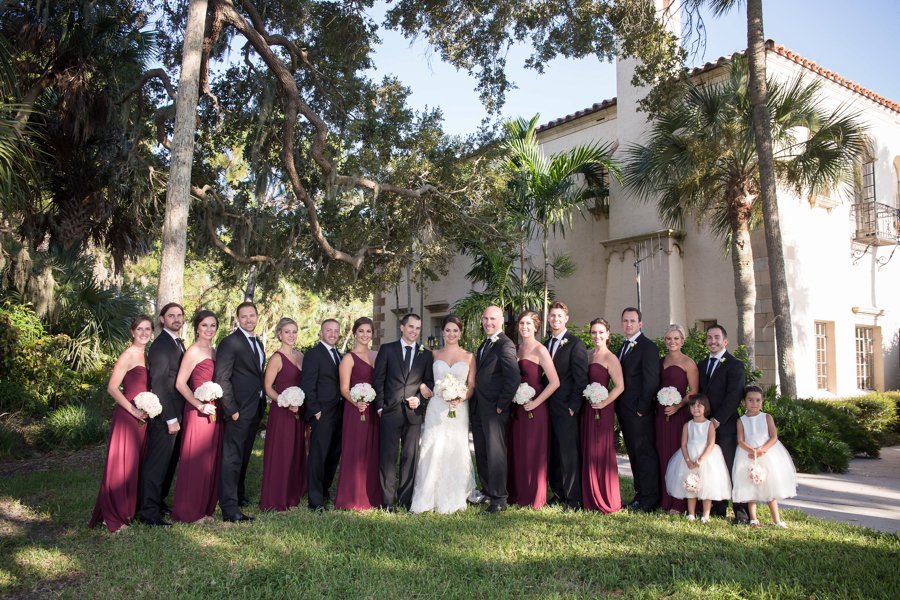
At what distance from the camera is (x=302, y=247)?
54.3 ft

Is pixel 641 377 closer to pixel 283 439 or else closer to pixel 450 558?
pixel 450 558

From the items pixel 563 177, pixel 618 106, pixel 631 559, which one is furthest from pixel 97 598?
pixel 618 106

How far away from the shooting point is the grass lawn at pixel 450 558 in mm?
4734

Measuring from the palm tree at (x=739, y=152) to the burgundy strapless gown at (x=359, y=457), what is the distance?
7.45 m

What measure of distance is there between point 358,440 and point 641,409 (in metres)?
2.95

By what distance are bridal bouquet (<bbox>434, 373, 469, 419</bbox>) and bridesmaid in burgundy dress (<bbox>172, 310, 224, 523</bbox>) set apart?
86.5 inches

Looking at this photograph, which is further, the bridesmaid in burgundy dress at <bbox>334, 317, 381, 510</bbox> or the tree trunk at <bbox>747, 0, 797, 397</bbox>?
the tree trunk at <bbox>747, 0, 797, 397</bbox>

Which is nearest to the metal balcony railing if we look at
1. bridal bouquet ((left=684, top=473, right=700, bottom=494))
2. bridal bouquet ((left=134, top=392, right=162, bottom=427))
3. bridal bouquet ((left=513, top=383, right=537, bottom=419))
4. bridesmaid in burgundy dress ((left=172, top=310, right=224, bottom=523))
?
bridal bouquet ((left=684, top=473, right=700, bottom=494))

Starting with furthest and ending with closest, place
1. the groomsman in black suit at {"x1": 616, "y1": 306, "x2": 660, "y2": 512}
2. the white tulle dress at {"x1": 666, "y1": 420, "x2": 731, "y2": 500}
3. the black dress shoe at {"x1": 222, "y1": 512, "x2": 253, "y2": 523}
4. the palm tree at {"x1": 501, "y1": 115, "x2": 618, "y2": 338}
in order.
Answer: the palm tree at {"x1": 501, "y1": 115, "x2": 618, "y2": 338} → the groomsman in black suit at {"x1": 616, "y1": 306, "x2": 660, "y2": 512} → the black dress shoe at {"x1": 222, "y1": 512, "x2": 253, "y2": 523} → the white tulle dress at {"x1": 666, "y1": 420, "x2": 731, "y2": 500}

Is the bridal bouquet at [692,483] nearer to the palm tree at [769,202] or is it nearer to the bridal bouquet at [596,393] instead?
the bridal bouquet at [596,393]

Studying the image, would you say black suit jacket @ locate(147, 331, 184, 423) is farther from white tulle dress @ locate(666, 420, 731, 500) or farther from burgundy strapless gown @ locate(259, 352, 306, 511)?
white tulle dress @ locate(666, 420, 731, 500)

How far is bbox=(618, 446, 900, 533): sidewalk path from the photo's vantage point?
23.5 feet

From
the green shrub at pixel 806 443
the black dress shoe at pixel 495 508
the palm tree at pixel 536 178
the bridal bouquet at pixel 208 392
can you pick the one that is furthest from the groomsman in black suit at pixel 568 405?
the palm tree at pixel 536 178

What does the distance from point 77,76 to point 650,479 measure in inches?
456
